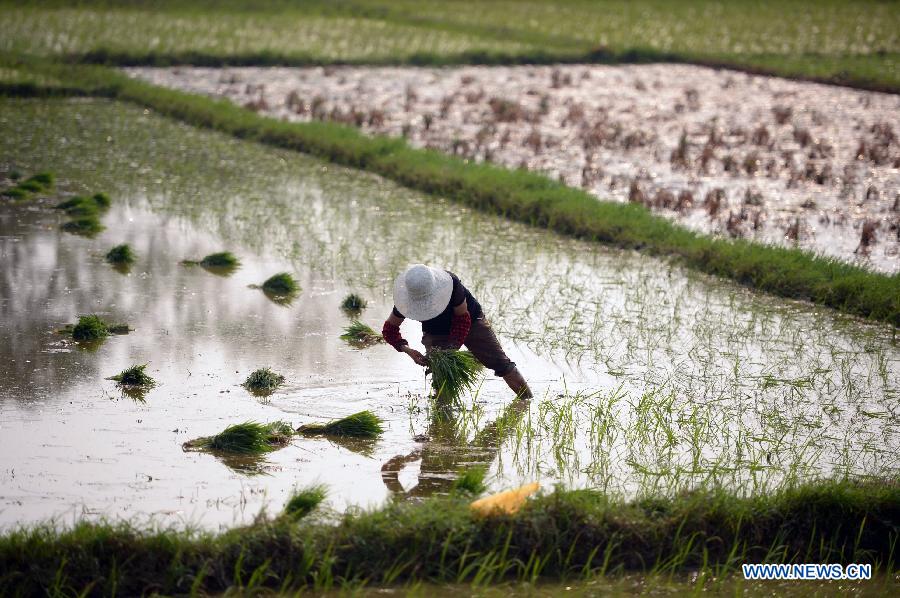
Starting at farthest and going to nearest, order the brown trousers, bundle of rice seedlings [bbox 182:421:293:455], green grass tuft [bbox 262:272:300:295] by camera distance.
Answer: green grass tuft [bbox 262:272:300:295] → the brown trousers → bundle of rice seedlings [bbox 182:421:293:455]

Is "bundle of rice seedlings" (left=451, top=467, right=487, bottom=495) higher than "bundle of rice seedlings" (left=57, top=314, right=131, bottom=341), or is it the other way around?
"bundle of rice seedlings" (left=451, top=467, right=487, bottom=495)

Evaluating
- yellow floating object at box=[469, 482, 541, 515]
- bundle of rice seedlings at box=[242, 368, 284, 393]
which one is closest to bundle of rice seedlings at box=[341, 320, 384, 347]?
bundle of rice seedlings at box=[242, 368, 284, 393]

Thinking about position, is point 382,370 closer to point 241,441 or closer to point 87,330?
point 241,441

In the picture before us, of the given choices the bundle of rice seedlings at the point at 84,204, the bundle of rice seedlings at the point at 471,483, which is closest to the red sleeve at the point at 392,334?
the bundle of rice seedlings at the point at 471,483

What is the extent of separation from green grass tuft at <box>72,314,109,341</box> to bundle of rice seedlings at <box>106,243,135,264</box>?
1.50 meters

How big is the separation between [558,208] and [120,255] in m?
3.12

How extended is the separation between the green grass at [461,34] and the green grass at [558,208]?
387 centimetres

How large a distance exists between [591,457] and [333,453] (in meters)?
1.01

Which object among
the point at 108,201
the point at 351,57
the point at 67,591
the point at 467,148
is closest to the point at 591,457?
the point at 67,591

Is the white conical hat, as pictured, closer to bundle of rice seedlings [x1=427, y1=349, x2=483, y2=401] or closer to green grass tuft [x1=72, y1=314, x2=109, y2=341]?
bundle of rice seedlings [x1=427, y1=349, x2=483, y2=401]

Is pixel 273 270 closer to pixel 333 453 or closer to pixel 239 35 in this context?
pixel 333 453

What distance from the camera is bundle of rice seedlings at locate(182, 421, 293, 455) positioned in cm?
417

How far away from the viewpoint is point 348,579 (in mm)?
3412

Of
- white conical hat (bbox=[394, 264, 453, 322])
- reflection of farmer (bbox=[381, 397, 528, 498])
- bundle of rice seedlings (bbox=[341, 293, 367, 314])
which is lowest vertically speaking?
reflection of farmer (bbox=[381, 397, 528, 498])
